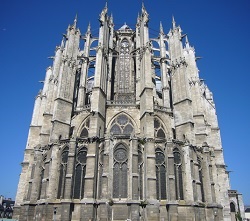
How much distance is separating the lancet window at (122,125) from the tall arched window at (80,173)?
4.33 metres

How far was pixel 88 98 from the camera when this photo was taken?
29422 mm

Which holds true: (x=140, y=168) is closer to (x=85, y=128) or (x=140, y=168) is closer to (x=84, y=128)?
(x=85, y=128)

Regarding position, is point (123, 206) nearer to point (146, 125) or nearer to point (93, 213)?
point (93, 213)

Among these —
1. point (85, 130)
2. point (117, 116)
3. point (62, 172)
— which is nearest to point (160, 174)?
point (117, 116)

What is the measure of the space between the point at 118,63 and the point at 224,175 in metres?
18.3

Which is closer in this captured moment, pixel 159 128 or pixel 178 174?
pixel 178 174

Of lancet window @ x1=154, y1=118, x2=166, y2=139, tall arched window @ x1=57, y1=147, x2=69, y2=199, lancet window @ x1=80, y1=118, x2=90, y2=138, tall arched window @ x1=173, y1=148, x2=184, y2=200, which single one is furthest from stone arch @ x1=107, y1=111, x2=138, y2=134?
tall arched window @ x1=57, y1=147, x2=69, y2=199

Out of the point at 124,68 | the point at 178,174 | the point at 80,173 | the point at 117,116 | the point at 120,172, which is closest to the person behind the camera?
the point at 120,172

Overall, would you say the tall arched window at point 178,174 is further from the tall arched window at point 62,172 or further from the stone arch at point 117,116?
the tall arched window at point 62,172

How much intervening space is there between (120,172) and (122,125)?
5.72 meters

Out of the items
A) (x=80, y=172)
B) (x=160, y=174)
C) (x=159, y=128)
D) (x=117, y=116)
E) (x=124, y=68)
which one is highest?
(x=124, y=68)

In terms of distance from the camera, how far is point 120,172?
63.0 ft

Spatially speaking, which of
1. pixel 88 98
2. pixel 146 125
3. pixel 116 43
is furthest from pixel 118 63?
pixel 146 125

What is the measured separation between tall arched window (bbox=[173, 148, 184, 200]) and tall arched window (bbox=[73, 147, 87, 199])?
7608mm
